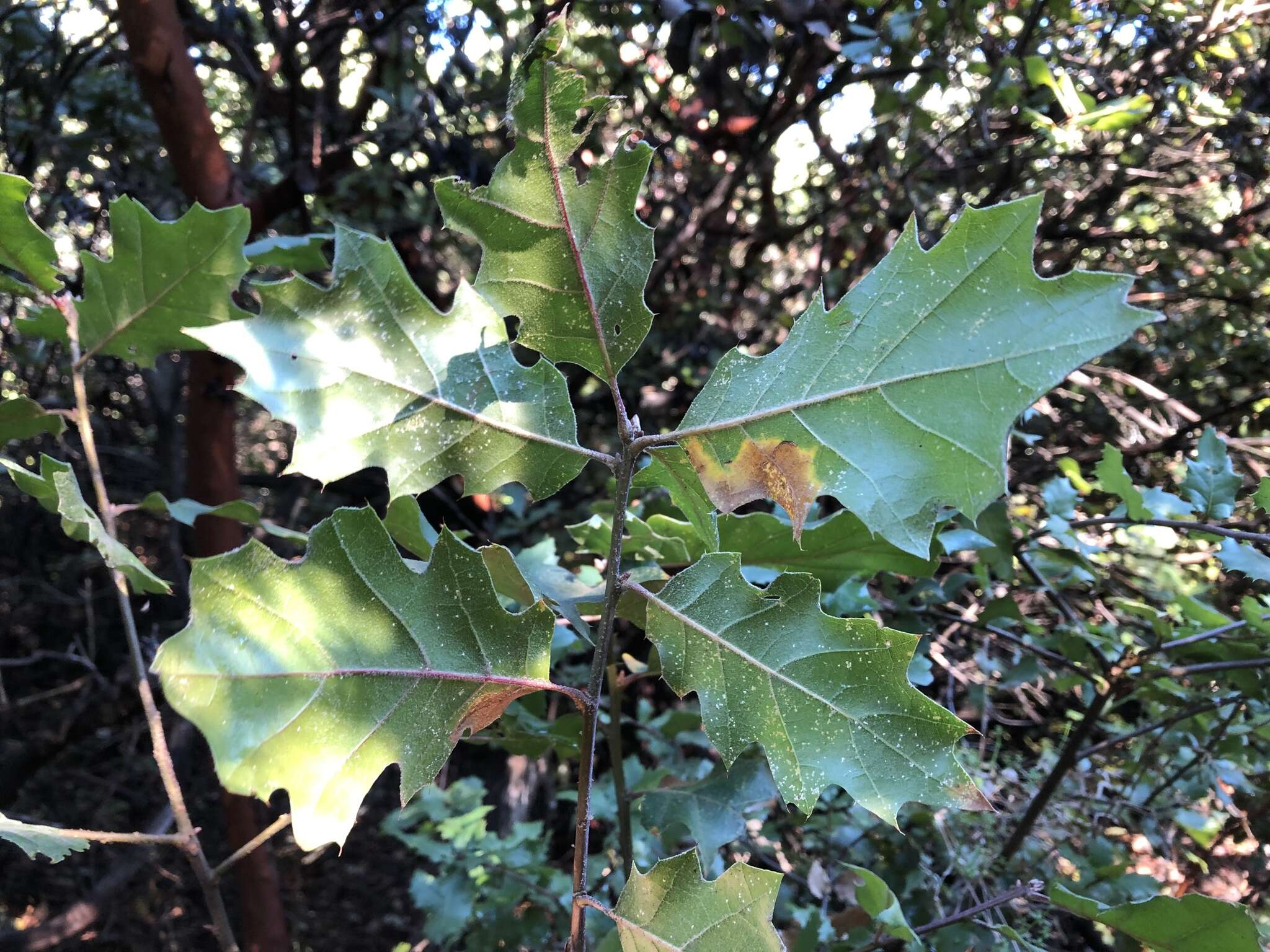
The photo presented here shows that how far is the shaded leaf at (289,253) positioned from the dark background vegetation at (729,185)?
0.51 m

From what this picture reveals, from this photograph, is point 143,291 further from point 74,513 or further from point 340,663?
point 340,663

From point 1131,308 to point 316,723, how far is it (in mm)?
552

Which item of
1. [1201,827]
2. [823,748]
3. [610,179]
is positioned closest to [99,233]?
[610,179]

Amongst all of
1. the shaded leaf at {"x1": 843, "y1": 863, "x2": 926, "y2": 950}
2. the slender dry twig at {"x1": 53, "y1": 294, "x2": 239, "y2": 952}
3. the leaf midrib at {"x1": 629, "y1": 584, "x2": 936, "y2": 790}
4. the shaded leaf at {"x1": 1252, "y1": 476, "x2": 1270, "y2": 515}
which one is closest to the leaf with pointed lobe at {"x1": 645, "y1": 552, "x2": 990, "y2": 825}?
the leaf midrib at {"x1": 629, "y1": 584, "x2": 936, "y2": 790}

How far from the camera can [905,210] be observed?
2.30m

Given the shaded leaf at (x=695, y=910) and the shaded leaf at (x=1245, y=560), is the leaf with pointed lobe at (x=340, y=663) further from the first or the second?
the shaded leaf at (x=1245, y=560)

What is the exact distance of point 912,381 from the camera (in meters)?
0.47

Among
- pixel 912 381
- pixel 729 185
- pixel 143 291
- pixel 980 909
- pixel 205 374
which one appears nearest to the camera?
pixel 912 381

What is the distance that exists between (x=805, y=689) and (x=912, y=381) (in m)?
0.22

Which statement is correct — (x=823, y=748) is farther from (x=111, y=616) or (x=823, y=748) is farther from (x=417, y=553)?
(x=111, y=616)

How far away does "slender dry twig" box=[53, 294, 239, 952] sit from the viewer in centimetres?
76

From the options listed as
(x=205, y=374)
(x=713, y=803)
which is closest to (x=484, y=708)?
(x=713, y=803)

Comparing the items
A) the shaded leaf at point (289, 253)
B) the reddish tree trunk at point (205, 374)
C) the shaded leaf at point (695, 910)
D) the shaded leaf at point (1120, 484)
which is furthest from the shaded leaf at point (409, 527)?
the reddish tree trunk at point (205, 374)

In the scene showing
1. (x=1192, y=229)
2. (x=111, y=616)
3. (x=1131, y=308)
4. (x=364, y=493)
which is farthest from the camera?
(x=111, y=616)
